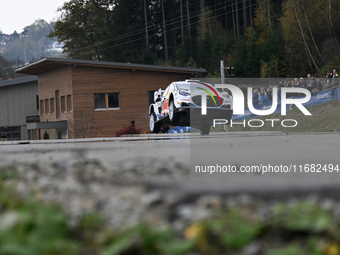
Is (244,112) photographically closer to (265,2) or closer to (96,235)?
(96,235)

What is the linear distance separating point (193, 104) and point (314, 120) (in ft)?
18.2

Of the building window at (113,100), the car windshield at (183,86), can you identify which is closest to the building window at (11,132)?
the building window at (113,100)

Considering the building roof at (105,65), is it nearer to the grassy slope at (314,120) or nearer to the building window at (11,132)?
the building window at (11,132)

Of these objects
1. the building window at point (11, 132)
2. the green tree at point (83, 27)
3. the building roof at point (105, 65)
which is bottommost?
the building window at point (11, 132)

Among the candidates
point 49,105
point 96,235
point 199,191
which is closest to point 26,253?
point 96,235

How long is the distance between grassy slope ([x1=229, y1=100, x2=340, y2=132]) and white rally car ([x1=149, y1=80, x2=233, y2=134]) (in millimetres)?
1025

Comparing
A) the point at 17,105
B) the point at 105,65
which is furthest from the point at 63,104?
the point at 17,105

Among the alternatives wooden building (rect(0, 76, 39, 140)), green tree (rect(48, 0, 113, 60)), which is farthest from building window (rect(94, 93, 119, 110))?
green tree (rect(48, 0, 113, 60))

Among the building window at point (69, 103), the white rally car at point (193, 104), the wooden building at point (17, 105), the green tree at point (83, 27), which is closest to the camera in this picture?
the white rally car at point (193, 104)

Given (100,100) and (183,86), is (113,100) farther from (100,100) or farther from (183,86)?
(183,86)

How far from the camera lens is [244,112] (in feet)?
37.6

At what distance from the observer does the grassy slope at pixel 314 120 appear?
1081cm

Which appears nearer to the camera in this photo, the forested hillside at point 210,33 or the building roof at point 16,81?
the forested hillside at point 210,33

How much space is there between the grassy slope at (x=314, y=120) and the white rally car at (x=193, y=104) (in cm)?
103
